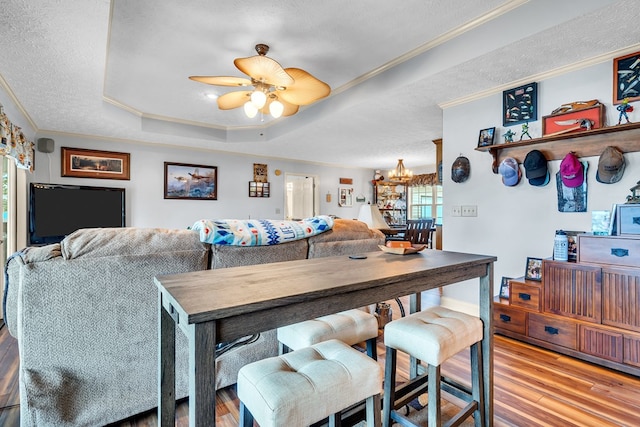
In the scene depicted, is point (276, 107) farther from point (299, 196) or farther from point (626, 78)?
point (299, 196)

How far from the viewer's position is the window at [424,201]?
7.79 meters

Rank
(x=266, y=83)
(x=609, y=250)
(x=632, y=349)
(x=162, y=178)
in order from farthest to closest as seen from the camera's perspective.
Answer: (x=162, y=178)
(x=266, y=83)
(x=609, y=250)
(x=632, y=349)

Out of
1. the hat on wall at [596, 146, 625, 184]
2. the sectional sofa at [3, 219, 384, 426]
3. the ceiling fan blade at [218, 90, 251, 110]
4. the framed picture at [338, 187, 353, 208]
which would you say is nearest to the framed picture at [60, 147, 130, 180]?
the ceiling fan blade at [218, 90, 251, 110]

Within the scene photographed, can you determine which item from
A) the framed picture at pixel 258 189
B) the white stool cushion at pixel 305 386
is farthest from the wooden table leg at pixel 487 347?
the framed picture at pixel 258 189

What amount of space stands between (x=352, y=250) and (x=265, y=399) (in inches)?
56.5

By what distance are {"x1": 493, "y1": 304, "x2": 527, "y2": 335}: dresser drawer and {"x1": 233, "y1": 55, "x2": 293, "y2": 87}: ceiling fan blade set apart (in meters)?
2.53

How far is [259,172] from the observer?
6535mm

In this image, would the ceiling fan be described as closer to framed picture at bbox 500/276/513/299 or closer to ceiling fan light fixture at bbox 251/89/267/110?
ceiling fan light fixture at bbox 251/89/267/110

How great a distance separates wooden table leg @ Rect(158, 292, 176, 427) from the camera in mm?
1075

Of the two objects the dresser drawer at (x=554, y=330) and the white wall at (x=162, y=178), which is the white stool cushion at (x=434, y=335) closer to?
the dresser drawer at (x=554, y=330)

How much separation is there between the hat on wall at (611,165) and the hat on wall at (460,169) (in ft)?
3.40

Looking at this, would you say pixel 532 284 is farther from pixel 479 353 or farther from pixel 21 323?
pixel 21 323

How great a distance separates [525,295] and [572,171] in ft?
3.35

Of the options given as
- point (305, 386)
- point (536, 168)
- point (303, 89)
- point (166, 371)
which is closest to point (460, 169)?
point (536, 168)
